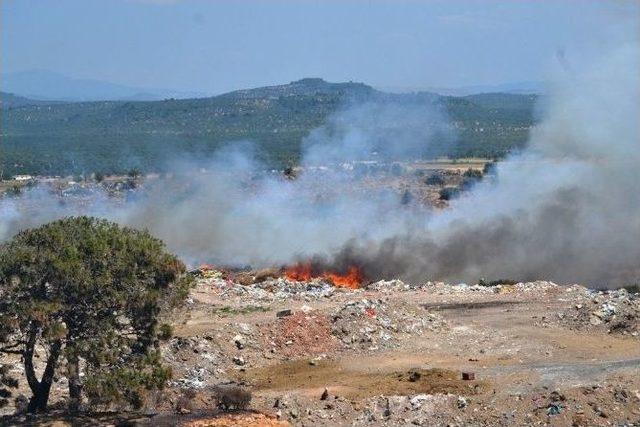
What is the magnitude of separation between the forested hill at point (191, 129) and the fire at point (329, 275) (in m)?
47.1

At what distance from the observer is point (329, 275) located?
42.5m

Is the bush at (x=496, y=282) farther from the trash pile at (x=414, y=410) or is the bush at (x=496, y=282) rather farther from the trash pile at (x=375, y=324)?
the trash pile at (x=414, y=410)

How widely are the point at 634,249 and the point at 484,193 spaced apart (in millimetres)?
11828

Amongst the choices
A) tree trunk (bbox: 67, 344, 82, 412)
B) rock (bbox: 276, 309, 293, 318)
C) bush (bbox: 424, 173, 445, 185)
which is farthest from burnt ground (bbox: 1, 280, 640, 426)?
bush (bbox: 424, 173, 445, 185)

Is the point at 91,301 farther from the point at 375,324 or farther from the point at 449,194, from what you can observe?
the point at 449,194

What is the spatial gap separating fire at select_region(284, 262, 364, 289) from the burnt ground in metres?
4.76

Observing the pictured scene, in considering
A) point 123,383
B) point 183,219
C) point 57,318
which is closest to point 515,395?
point 123,383

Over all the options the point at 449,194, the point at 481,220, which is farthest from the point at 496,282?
the point at 449,194

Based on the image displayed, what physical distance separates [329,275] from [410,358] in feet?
51.0

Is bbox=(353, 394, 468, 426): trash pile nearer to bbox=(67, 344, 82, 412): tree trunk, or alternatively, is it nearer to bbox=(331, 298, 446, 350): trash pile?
bbox=(331, 298, 446, 350): trash pile

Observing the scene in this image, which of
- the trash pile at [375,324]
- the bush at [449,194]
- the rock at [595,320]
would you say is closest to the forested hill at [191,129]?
the bush at [449,194]

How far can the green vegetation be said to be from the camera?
61.5ft

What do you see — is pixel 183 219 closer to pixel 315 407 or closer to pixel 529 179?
pixel 529 179

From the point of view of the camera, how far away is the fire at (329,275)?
136ft
